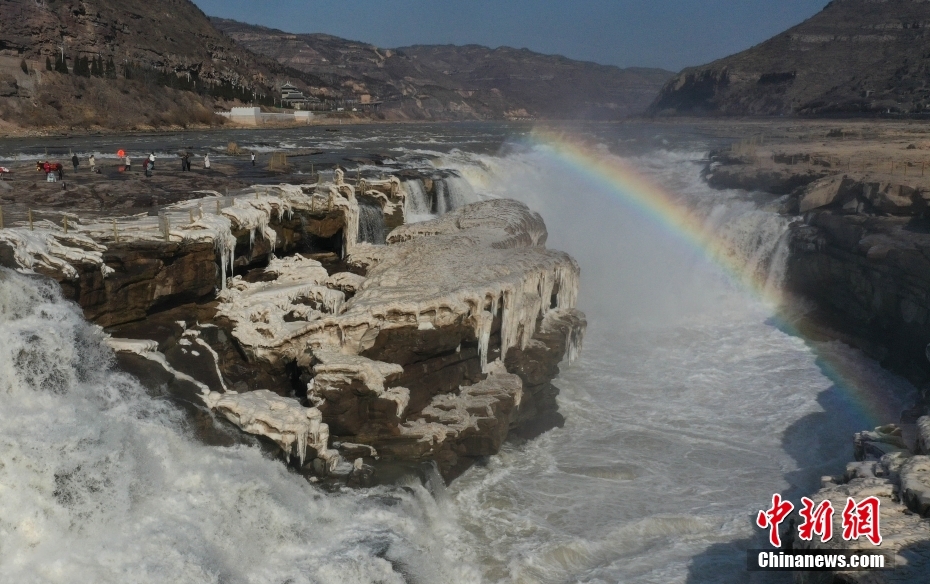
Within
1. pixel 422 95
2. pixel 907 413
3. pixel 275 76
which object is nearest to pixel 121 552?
pixel 907 413

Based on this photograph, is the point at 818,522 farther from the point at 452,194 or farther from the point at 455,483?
the point at 452,194

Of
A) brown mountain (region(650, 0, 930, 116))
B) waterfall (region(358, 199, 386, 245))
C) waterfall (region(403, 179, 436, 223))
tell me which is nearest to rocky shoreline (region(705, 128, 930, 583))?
waterfall (region(403, 179, 436, 223))

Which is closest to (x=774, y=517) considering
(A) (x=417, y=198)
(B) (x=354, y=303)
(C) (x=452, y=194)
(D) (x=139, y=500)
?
(B) (x=354, y=303)

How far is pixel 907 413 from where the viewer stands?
15.9 m

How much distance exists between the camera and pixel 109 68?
68062 mm

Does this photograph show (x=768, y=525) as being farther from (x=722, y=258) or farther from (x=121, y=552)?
(x=722, y=258)

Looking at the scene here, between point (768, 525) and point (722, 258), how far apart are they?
54.5ft

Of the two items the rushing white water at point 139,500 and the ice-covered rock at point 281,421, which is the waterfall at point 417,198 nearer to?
the ice-covered rock at point 281,421

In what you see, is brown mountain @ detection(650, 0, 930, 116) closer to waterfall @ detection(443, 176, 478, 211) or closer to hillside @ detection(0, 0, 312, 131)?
waterfall @ detection(443, 176, 478, 211)

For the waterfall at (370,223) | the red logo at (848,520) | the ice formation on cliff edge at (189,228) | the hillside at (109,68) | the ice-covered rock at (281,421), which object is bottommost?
the ice-covered rock at (281,421)

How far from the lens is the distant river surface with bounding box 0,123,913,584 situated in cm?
954

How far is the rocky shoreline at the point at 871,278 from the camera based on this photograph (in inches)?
427

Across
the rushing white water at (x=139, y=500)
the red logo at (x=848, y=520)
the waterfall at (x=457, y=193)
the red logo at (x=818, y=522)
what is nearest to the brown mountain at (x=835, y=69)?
the waterfall at (x=457, y=193)

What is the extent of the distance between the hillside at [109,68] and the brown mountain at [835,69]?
66822mm
